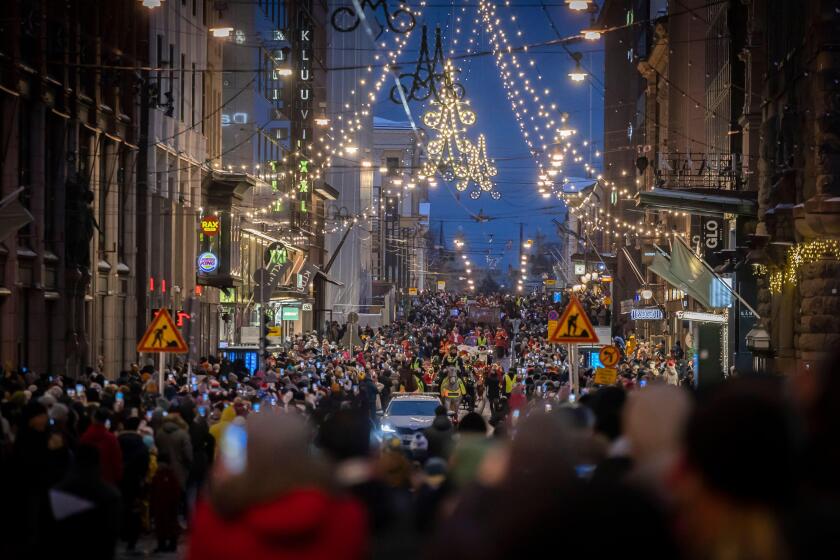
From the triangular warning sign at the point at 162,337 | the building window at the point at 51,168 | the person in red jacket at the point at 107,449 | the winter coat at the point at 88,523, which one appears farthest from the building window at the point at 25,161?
the winter coat at the point at 88,523

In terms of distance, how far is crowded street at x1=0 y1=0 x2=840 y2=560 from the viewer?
14.3 ft

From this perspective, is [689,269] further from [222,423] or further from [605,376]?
[222,423]

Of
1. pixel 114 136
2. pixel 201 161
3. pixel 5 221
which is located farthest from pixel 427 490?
pixel 201 161

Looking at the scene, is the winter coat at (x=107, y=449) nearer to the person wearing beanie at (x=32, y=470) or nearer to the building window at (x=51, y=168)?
the person wearing beanie at (x=32, y=470)

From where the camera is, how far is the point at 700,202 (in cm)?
3662

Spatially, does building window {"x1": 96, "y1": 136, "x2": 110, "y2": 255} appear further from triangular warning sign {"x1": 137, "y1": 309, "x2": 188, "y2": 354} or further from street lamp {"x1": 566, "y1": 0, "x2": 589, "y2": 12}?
street lamp {"x1": 566, "y1": 0, "x2": 589, "y2": 12}

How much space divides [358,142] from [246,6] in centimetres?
4152

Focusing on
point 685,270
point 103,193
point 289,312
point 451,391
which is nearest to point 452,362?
point 451,391

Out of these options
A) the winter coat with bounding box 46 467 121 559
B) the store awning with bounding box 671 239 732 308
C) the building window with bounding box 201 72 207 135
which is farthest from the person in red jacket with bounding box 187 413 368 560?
the building window with bounding box 201 72 207 135

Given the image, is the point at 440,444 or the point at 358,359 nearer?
the point at 440,444

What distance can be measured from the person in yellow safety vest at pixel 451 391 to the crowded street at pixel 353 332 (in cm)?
12

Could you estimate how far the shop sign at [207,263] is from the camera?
5253cm

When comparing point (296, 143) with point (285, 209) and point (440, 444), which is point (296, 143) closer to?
point (285, 209)

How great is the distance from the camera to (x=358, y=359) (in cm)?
4803
